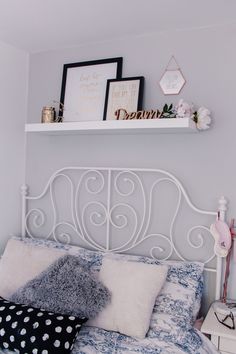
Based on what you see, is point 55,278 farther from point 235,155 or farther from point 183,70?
point 183,70

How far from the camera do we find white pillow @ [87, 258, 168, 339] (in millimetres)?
1697

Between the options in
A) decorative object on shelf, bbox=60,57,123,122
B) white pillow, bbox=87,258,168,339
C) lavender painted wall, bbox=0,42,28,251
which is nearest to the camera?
white pillow, bbox=87,258,168,339

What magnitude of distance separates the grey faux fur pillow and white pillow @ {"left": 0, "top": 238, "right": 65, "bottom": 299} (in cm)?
12

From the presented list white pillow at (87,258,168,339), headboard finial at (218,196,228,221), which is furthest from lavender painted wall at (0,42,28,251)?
headboard finial at (218,196,228,221)

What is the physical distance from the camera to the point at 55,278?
184 cm

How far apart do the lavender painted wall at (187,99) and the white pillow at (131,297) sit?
545 mm

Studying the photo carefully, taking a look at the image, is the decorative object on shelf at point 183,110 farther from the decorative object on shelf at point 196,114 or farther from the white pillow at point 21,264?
the white pillow at point 21,264

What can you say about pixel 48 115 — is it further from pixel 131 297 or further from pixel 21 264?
pixel 131 297

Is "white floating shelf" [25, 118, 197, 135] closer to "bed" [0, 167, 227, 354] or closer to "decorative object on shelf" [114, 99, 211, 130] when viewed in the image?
"decorative object on shelf" [114, 99, 211, 130]

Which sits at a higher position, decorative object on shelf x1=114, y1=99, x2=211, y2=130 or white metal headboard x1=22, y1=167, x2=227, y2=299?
decorative object on shelf x1=114, y1=99, x2=211, y2=130

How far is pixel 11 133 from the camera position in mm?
2607

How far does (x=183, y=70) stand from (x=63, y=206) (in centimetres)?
126

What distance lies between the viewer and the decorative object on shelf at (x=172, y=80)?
215cm

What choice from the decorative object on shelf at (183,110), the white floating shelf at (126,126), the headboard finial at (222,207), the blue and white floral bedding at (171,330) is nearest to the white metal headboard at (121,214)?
the headboard finial at (222,207)
